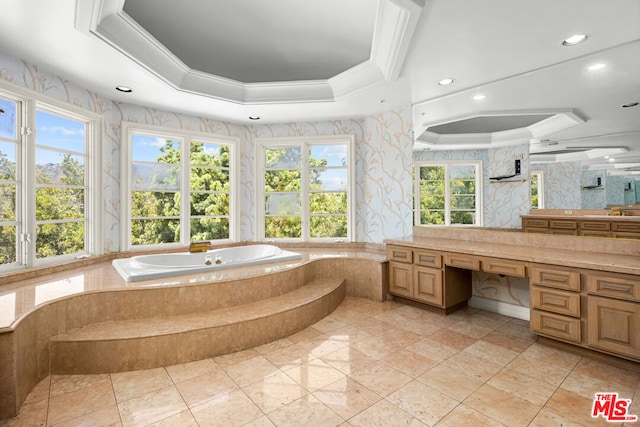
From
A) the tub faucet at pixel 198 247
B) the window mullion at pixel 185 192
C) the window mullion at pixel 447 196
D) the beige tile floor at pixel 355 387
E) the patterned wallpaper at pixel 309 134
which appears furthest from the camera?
the window mullion at pixel 185 192

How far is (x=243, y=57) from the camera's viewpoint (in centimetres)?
302

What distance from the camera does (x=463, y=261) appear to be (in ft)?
9.19

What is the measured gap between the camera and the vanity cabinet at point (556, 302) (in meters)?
2.17

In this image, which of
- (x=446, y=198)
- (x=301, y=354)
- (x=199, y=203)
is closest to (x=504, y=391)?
(x=301, y=354)

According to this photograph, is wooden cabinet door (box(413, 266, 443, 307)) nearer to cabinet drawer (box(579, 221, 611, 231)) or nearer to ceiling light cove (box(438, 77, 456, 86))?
cabinet drawer (box(579, 221, 611, 231))

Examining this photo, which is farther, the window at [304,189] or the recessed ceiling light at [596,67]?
the window at [304,189]

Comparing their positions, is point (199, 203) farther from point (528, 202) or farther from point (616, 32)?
point (616, 32)

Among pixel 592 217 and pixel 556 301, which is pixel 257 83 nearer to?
pixel 592 217

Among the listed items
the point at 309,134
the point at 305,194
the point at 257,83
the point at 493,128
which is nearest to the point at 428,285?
the point at 493,128

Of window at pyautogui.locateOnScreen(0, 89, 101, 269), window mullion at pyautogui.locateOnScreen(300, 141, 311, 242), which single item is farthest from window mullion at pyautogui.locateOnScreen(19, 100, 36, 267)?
window mullion at pyautogui.locateOnScreen(300, 141, 311, 242)

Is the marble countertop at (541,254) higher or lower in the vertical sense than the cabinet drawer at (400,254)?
higher

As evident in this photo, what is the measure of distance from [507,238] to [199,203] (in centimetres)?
367

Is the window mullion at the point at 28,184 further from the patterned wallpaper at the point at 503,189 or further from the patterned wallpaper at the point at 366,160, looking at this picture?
the patterned wallpaper at the point at 503,189

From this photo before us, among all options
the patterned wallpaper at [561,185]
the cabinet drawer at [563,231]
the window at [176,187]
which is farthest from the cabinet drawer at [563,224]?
the window at [176,187]
